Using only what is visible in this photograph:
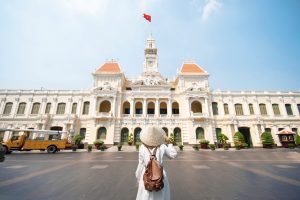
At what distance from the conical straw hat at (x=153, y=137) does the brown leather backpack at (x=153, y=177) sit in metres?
0.24

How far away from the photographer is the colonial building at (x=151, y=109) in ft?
85.1

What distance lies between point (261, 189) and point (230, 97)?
27575mm

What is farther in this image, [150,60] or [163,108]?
[150,60]

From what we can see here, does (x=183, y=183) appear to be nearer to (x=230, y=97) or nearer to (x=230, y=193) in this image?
(x=230, y=193)

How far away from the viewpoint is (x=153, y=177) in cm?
205

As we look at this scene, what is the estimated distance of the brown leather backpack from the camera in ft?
6.55

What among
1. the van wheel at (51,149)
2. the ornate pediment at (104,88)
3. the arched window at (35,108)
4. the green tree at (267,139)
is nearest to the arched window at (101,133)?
the ornate pediment at (104,88)

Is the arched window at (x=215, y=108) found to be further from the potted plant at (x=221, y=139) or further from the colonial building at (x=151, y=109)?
the potted plant at (x=221, y=139)

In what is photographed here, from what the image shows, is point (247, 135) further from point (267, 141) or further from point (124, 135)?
point (124, 135)

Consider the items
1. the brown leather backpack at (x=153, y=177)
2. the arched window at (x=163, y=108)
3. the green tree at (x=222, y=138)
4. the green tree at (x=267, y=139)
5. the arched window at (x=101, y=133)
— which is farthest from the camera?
the arched window at (x=163, y=108)

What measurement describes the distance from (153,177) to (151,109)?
2837 centimetres

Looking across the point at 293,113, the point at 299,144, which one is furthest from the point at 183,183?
the point at 293,113

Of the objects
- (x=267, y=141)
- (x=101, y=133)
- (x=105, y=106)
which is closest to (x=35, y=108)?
(x=105, y=106)

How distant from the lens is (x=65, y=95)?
1132 inches
